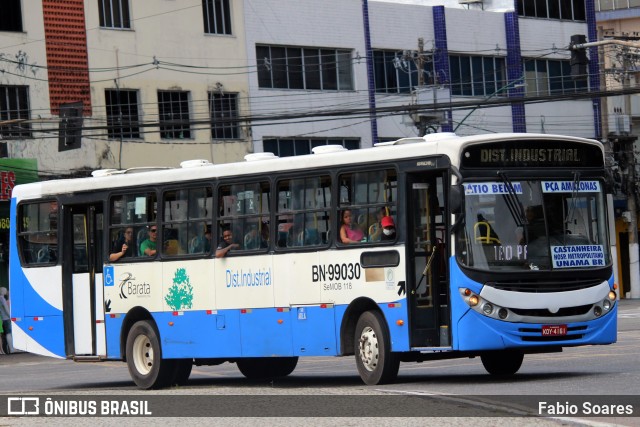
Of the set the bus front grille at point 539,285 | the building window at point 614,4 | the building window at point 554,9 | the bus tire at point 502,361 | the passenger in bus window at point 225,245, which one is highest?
the building window at point 614,4

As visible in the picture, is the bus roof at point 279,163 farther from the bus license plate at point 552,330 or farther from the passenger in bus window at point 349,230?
the bus license plate at point 552,330

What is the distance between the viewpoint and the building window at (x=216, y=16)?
46031 millimetres

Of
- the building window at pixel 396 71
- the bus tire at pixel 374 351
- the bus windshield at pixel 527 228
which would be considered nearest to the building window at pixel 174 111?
the building window at pixel 396 71

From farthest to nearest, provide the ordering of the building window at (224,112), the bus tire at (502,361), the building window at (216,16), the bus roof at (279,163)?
the building window at (216,16) < the building window at (224,112) < the bus tire at (502,361) < the bus roof at (279,163)

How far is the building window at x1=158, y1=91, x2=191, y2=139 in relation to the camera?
44.5m

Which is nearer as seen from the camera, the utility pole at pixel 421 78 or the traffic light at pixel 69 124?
the traffic light at pixel 69 124

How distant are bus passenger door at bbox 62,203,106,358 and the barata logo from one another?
515mm

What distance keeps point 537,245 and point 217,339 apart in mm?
4850

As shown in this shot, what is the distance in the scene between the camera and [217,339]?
64.1ft

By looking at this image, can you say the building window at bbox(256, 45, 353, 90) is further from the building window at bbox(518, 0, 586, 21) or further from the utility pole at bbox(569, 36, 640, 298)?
the utility pole at bbox(569, 36, 640, 298)

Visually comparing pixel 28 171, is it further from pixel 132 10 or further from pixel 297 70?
pixel 297 70

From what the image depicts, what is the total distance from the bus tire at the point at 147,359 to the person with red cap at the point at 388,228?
436 cm

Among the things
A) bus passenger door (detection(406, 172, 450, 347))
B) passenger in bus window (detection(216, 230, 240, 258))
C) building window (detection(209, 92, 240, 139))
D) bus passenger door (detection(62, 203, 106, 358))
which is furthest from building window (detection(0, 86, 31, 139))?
bus passenger door (detection(406, 172, 450, 347))

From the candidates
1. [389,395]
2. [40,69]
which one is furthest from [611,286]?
[40,69]
